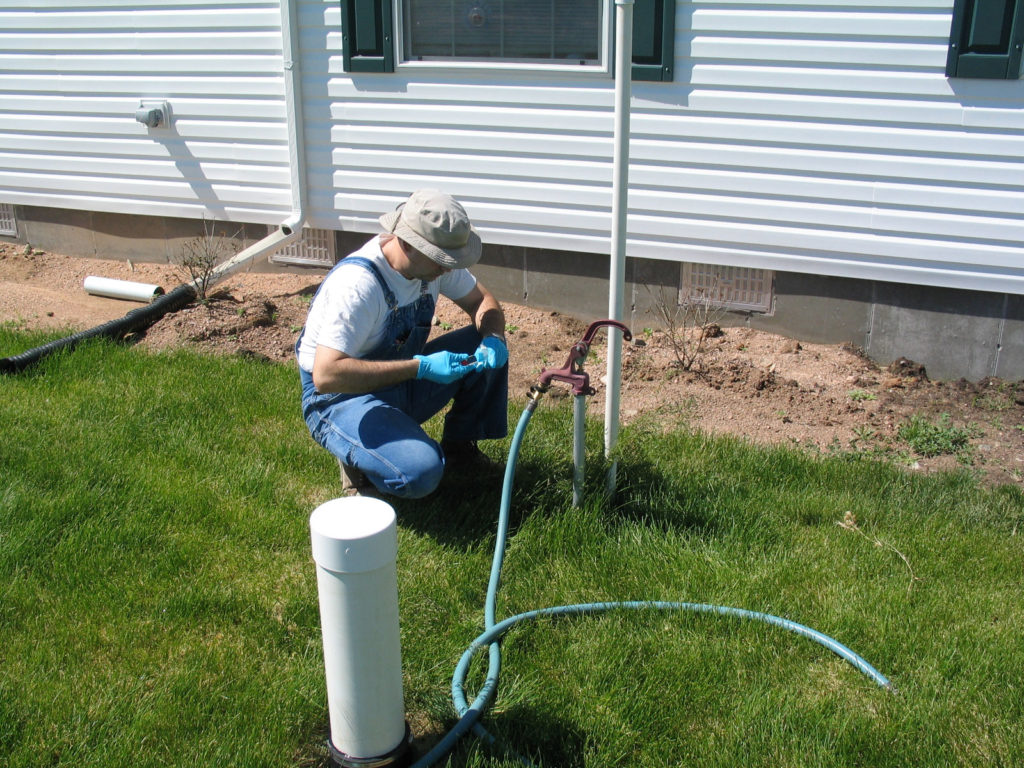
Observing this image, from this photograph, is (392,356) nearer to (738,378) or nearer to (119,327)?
(738,378)

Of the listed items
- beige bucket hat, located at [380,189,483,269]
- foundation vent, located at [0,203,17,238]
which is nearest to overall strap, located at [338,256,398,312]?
beige bucket hat, located at [380,189,483,269]

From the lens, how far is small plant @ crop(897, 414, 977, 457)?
15.3ft

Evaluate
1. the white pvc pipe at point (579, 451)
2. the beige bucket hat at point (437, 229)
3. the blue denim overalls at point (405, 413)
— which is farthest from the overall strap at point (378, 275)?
the white pvc pipe at point (579, 451)

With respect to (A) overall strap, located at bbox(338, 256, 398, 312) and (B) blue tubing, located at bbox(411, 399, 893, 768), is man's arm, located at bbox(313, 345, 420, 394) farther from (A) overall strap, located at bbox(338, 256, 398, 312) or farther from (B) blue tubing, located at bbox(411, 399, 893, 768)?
(B) blue tubing, located at bbox(411, 399, 893, 768)

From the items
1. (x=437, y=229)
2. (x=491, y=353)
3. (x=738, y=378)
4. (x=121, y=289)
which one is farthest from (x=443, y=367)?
(x=121, y=289)

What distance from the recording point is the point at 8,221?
27.1 ft

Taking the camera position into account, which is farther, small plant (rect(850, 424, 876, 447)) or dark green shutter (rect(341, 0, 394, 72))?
dark green shutter (rect(341, 0, 394, 72))

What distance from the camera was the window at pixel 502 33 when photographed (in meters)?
5.57

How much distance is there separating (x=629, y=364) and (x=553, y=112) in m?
1.66

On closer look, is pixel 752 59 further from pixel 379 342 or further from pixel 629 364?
pixel 379 342

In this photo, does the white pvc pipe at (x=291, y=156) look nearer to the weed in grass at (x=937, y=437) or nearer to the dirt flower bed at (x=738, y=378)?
the dirt flower bed at (x=738, y=378)

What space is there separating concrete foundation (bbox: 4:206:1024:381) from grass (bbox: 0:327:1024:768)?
5.12 ft

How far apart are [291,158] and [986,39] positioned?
431 cm

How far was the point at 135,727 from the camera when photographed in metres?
2.60
